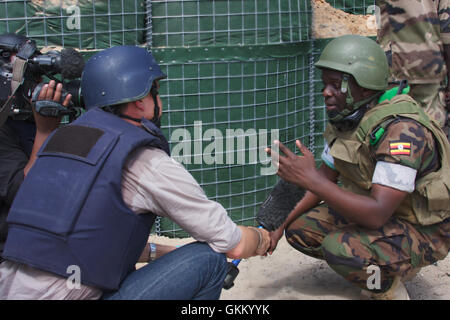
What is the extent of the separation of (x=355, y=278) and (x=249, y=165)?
1.58 metres

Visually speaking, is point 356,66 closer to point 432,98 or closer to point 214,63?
point 214,63

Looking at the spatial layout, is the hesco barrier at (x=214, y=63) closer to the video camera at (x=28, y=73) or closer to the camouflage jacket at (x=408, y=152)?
the video camera at (x=28, y=73)

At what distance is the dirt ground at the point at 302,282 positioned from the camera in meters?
3.38

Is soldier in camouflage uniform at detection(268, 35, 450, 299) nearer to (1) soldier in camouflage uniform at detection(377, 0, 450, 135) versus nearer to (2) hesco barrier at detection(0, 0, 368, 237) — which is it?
(2) hesco barrier at detection(0, 0, 368, 237)

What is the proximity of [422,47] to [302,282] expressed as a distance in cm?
201

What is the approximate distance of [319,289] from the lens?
3.47m

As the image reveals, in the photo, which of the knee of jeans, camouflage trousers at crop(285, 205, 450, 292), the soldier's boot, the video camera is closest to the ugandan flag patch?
camouflage trousers at crop(285, 205, 450, 292)

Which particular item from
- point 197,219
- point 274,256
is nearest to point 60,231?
point 197,219

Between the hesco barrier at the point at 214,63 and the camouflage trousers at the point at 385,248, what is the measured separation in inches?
54.0

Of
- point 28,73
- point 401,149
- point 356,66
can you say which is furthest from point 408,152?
point 28,73

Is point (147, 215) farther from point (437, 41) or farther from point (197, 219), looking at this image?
point (437, 41)

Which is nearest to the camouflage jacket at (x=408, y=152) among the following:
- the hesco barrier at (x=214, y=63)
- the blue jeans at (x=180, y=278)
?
the blue jeans at (x=180, y=278)

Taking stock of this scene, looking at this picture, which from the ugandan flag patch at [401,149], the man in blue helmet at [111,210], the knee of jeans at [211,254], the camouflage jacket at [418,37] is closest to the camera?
the man in blue helmet at [111,210]

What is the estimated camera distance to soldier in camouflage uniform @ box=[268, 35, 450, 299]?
276 centimetres
